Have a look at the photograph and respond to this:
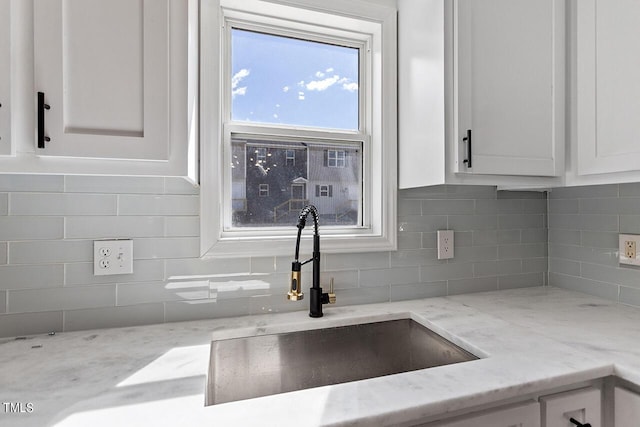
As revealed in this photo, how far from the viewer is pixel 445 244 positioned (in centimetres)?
159

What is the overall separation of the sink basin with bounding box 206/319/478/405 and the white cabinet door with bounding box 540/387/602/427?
0.21 m

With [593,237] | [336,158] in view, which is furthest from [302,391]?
[593,237]

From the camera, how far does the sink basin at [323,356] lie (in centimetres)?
109

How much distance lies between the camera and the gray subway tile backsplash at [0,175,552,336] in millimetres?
1122

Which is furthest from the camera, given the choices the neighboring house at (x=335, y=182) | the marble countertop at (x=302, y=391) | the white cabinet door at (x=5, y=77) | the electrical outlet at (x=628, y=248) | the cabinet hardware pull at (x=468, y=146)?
the neighboring house at (x=335, y=182)

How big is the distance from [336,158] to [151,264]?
2.94 ft

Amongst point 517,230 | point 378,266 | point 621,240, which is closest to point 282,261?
point 378,266

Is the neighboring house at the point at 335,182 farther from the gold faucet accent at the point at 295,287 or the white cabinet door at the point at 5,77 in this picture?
the white cabinet door at the point at 5,77

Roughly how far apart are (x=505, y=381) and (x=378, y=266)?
2.43ft

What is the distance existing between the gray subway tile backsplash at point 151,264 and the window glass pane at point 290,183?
204 mm

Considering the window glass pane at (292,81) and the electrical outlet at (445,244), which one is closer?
the window glass pane at (292,81)

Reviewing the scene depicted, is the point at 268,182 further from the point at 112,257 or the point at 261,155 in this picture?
the point at 112,257

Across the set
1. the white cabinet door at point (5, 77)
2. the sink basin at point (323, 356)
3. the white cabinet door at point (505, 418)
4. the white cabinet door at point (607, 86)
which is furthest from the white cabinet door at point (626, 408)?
the white cabinet door at point (5, 77)

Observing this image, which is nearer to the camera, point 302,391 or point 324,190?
point 302,391
